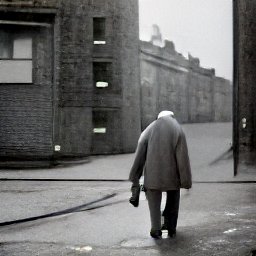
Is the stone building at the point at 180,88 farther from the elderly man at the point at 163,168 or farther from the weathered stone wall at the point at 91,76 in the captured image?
the elderly man at the point at 163,168

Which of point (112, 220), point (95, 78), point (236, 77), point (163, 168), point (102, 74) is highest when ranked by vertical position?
point (102, 74)

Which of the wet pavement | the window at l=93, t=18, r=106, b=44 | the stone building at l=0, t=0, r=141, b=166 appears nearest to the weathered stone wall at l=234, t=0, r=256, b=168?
the wet pavement

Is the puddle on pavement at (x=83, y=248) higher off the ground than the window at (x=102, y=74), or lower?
lower

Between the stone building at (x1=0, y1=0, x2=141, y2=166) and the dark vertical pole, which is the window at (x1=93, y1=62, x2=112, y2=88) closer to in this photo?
the stone building at (x1=0, y1=0, x2=141, y2=166)

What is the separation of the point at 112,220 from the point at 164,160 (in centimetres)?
221

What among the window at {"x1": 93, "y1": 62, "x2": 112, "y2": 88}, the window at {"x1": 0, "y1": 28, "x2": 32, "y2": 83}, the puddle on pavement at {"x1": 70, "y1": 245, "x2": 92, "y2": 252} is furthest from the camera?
the window at {"x1": 93, "y1": 62, "x2": 112, "y2": 88}

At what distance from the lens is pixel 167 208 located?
6496 mm

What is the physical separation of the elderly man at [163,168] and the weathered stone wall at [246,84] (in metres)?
9.53

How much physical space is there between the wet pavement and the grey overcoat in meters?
0.79

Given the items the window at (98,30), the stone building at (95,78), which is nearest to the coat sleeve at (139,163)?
the stone building at (95,78)

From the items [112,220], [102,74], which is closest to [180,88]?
[102,74]

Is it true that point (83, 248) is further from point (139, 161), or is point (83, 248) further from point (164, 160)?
point (164, 160)

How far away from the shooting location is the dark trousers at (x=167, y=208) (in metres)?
6.26

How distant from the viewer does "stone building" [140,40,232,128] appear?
34469 mm
